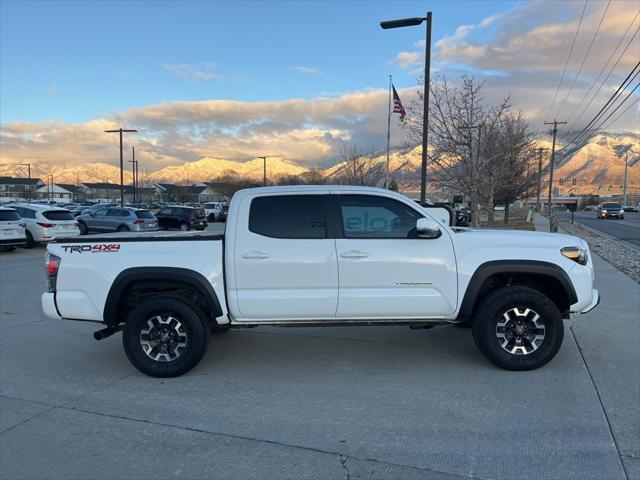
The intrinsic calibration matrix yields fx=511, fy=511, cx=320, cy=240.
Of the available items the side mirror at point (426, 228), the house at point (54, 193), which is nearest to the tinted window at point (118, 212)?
the side mirror at point (426, 228)

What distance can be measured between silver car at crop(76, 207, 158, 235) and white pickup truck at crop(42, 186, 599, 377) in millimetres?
19567

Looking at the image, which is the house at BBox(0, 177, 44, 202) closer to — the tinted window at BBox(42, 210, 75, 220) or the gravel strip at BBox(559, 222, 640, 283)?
the tinted window at BBox(42, 210, 75, 220)

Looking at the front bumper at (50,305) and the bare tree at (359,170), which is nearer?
the front bumper at (50,305)

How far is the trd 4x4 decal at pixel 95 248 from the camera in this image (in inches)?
197

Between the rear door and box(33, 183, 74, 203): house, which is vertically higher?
box(33, 183, 74, 203): house

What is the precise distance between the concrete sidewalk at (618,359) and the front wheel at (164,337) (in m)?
3.63

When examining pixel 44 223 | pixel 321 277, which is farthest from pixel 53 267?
pixel 44 223

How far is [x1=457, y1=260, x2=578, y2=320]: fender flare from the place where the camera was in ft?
16.2

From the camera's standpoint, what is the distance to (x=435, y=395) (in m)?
4.51

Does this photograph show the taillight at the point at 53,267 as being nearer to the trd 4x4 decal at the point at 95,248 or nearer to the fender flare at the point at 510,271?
the trd 4x4 decal at the point at 95,248

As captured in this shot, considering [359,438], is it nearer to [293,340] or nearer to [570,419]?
[570,419]

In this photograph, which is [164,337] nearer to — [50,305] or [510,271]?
[50,305]

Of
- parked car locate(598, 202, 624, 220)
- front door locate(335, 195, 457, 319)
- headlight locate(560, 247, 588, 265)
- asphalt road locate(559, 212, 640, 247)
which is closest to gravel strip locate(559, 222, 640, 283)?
asphalt road locate(559, 212, 640, 247)

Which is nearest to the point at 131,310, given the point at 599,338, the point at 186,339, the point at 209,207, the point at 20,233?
the point at 186,339
